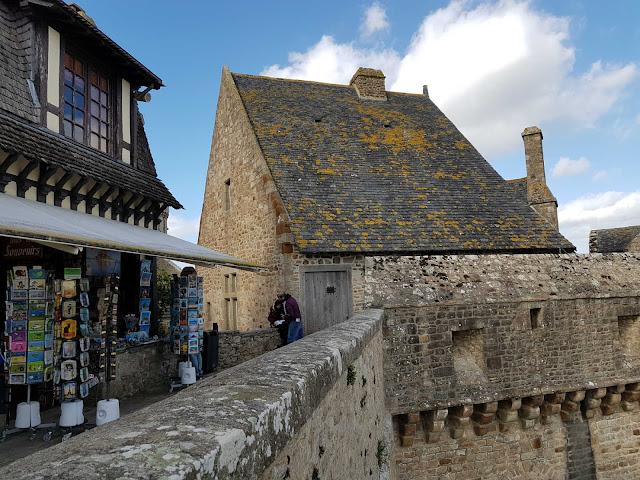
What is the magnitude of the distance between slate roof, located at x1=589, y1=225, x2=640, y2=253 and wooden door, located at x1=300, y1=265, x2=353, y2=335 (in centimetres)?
2160

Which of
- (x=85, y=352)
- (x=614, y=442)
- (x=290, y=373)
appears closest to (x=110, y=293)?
(x=85, y=352)

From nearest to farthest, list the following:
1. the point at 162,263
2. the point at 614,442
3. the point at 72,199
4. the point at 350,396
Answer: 1. the point at 350,396
2. the point at 72,199
3. the point at 614,442
4. the point at 162,263

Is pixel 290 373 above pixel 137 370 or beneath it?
above

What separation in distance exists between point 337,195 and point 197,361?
5.92 metres

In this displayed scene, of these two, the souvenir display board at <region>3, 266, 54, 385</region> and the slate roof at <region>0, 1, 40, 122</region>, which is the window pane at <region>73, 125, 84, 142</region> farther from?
the souvenir display board at <region>3, 266, 54, 385</region>

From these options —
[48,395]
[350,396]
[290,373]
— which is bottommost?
[48,395]

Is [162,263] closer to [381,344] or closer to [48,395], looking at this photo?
A: [48,395]

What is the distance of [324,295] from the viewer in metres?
10.7

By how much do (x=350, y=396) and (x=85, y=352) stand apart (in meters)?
3.61

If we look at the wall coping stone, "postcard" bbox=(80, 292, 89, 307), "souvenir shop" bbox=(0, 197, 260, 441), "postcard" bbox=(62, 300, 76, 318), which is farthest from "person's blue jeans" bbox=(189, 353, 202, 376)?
the wall coping stone

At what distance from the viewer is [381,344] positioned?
20.9 ft

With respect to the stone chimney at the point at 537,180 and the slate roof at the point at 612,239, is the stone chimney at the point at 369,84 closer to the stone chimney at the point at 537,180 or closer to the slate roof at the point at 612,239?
the stone chimney at the point at 537,180

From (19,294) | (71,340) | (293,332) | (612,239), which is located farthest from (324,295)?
(612,239)

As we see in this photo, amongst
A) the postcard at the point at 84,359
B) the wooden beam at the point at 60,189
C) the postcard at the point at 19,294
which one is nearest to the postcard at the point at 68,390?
the postcard at the point at 84,359
